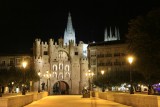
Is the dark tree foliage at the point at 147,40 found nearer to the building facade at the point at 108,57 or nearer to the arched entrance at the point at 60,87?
the building facade at the point at 108,57

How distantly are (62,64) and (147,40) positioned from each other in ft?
273

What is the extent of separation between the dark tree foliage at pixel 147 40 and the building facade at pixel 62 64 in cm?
7529

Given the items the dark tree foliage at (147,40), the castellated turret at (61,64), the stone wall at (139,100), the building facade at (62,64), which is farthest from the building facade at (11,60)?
the stone wall at (139,100)

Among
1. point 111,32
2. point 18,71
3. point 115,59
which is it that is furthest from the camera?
point 111,32

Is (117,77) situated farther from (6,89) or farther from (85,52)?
(85,52)

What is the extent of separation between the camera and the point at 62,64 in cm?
12081

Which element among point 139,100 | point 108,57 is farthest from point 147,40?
point 108,57

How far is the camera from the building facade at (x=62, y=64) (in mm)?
118000

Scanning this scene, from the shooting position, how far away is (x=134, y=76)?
257ft

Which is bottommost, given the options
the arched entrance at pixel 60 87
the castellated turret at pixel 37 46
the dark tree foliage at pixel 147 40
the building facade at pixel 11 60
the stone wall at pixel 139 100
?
the stone wall at pixel 139 100

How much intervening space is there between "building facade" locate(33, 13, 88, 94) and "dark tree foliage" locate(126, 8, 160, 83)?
247 feet

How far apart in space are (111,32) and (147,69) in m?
128

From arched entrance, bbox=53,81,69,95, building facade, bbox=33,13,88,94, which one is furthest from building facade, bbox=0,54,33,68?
arched entrance, bbox=53,81,69,95

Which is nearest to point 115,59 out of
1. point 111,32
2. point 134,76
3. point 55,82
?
point 55,82
